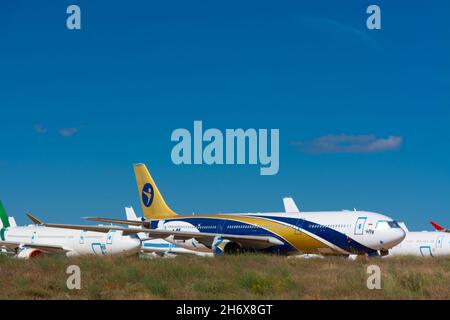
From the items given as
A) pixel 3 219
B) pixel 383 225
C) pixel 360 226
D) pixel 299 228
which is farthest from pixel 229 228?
pixel 3 219

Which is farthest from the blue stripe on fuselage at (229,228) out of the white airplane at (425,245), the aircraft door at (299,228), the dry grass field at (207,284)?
the dry grass field at (207,284)

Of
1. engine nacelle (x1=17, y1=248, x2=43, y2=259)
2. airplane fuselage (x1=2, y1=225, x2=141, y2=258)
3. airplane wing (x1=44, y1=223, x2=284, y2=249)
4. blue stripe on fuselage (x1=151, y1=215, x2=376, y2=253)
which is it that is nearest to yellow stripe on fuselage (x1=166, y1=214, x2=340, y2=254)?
blue stripe on fuselage (x1=151, y1=215, x2=376, y2=253)

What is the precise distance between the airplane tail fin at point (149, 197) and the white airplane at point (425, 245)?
716 inches

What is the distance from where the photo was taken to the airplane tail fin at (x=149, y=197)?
5075 cm

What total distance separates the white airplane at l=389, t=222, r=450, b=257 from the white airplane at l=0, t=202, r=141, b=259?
20748mm

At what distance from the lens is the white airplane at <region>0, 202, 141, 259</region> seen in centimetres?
4044

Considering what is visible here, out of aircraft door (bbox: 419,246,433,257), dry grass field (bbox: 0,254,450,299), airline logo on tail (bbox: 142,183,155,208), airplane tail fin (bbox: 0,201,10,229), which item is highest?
airline logo on tail (bbox: 142,183,155,208)

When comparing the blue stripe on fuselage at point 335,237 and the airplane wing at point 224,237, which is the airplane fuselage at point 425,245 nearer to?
the blue stripe on fuselage at point 335,237

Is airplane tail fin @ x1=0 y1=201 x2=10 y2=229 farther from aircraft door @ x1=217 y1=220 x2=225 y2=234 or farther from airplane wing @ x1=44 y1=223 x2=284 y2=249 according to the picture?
aircraft door @ x1=217 y1=220 x2=225 y2=234

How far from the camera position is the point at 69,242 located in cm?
4644

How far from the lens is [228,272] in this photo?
21891mm

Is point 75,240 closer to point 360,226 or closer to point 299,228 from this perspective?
point 299,228
